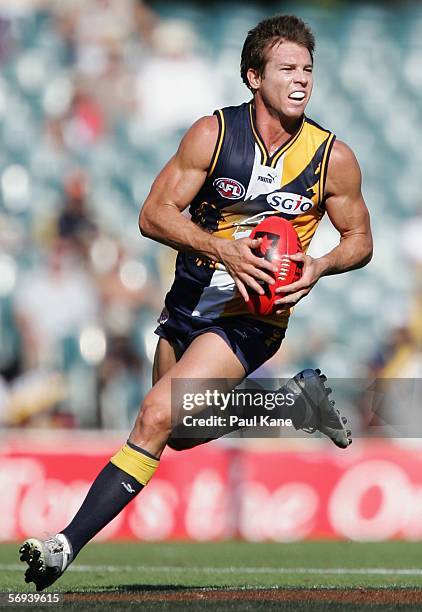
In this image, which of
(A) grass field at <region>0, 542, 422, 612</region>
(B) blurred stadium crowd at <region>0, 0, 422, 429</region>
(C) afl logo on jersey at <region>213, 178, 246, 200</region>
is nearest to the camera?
(A) grass field at <region>0, 542, 422, 612</region>

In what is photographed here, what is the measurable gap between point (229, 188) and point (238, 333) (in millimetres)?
724

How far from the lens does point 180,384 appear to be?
5.39 metres

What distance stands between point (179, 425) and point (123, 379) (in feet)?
21.0

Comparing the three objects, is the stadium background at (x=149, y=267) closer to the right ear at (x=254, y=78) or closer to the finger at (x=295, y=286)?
the right ear at (x=254, y=78)

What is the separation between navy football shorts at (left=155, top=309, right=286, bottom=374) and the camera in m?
5.74

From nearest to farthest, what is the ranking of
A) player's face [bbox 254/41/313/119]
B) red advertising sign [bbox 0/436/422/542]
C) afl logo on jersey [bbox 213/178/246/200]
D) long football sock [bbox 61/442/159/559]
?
long football sock [bbox 61/442/159/559] < player's face [bbox 254/41/313/119] < afl logo on jersey [bbox 213/178/246/200] < red advertising sign [bbox 0/436/422/542]

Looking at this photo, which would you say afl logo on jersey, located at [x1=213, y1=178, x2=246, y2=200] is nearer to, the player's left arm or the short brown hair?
the player's left arm

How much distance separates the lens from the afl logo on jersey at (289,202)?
5.75 metres

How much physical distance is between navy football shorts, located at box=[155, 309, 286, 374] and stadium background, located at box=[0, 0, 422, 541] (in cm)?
490

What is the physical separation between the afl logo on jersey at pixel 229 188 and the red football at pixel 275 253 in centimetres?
35

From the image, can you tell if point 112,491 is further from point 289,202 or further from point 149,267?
point 149,267

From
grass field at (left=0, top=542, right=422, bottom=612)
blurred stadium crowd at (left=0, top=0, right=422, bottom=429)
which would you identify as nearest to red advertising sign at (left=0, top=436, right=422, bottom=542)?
grass field at (left=0, top=542, right=422, bottom=612)

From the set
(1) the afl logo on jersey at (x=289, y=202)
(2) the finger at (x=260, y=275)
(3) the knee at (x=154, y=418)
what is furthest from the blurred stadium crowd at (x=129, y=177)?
(2) the finger at (x=260, y=275)

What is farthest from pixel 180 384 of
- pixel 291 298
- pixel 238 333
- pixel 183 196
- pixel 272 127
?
pixel 272 127
